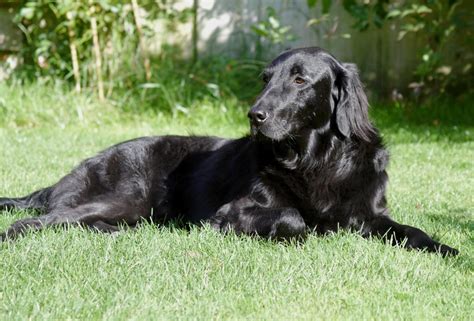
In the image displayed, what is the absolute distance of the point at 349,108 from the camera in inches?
144

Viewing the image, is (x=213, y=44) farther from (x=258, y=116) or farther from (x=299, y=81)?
(x=258, y=116)

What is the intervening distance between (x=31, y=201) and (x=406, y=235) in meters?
2.16

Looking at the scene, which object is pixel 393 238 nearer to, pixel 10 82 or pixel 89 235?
pixel 89 235

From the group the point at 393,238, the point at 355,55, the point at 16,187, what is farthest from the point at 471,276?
the point at 355,55

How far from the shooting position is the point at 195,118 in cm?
802

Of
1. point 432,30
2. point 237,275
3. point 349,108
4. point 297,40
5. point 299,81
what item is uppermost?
point 299,81

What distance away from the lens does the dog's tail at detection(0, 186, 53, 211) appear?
4.15 meters

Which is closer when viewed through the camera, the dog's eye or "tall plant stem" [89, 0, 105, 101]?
the dog's eye

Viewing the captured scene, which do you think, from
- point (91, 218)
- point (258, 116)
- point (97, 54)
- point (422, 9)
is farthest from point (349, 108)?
point (97, 54)

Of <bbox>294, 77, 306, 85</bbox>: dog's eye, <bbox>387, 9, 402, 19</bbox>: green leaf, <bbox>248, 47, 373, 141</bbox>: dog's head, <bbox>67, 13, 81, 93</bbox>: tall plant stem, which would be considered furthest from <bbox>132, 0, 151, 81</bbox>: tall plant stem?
<bbox>294, 77, 306, 85</bbox>: dog's eye

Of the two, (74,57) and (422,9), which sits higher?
(422,9)

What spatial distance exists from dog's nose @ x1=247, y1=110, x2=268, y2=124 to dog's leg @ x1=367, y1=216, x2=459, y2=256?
80 centimetres

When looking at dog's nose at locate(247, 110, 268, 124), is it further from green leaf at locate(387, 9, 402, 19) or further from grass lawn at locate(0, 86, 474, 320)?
green leaf at locate(387, 9, 402, 19)

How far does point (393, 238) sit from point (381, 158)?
46 centimetres
